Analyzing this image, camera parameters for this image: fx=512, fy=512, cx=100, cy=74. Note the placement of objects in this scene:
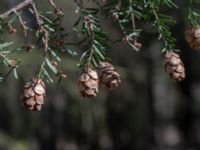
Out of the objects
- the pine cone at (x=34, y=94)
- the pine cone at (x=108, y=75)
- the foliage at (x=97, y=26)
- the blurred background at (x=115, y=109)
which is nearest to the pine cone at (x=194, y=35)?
the foliage at (x=97, y=26)

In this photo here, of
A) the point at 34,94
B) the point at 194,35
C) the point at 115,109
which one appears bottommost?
the point at 34,94

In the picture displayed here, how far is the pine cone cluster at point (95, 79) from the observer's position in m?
1.06

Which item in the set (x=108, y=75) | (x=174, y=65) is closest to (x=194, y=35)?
(x=174, y=65)

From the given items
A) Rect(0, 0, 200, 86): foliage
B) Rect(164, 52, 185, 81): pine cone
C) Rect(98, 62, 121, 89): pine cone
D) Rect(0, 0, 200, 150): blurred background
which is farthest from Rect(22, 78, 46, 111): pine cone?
Rect(0, 0, 200, 150): blurred background

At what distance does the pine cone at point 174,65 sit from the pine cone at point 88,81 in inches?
6.4

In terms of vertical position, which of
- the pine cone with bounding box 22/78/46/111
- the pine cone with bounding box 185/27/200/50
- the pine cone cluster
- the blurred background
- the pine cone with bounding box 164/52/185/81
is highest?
the blurred background

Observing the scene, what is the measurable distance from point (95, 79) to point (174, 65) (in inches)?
7.0

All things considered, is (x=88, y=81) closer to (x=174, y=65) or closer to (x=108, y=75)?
(x=108, y=75)

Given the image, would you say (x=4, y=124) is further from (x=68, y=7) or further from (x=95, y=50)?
(x=95, y=50)

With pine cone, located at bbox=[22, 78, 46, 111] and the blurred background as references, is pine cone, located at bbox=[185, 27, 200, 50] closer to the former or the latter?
pine cone, located at bbox=[22, 78, 46, 111]

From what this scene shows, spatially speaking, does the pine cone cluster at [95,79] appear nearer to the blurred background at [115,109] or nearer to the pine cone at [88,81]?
the pine cone at [88,81]

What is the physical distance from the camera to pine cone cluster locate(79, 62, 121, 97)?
1059 millimetres

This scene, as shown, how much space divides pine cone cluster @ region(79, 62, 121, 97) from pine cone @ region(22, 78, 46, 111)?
0.08 metres

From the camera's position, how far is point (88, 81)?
41.8 inches
